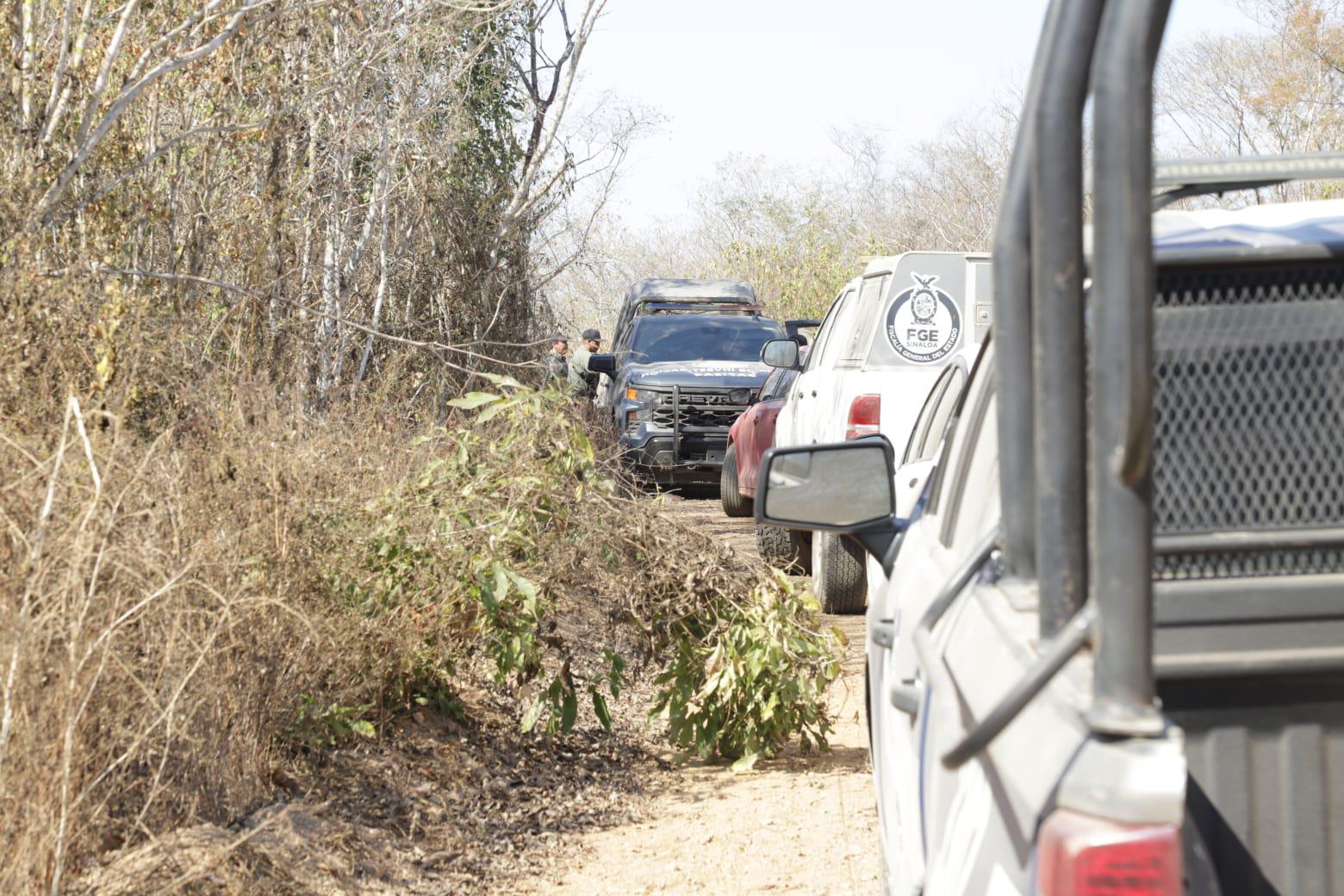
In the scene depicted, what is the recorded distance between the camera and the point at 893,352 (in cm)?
843

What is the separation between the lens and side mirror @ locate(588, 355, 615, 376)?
1536 centimetres

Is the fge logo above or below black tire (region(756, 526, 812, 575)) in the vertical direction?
above

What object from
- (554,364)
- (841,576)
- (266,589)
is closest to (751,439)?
(841,576)

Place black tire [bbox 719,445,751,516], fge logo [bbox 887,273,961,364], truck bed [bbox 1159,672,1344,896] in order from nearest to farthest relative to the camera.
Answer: truck bed [bbox 1159,672,1344,896] < fge logo [bbox 887,273,961,364] < black tire [bbox 719,445,751,516]

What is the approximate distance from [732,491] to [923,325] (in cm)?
493

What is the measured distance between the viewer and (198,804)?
407cm

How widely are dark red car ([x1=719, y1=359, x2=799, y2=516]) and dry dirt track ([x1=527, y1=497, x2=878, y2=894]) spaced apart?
5418 millimetres

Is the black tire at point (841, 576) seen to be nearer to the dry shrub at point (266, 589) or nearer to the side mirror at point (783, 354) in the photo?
the dry shrub at point (266, 589)

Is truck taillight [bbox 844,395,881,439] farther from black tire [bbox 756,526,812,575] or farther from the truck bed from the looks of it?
the truck bed

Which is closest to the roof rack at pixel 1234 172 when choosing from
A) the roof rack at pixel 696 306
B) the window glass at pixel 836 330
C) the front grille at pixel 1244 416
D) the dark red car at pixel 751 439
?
the front grille at pixel 1244 416

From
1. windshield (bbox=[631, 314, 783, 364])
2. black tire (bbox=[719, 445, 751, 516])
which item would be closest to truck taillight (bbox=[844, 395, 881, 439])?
black tire (bbox=[719, 445, 751, 516])

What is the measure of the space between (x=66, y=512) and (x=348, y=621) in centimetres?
142

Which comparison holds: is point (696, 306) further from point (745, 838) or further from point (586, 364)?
point (745, 838)

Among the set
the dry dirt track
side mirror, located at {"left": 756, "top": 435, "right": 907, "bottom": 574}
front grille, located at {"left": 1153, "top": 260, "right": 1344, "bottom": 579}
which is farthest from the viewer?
the dry dirt track
